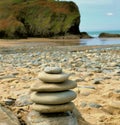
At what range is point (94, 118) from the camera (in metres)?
5.31

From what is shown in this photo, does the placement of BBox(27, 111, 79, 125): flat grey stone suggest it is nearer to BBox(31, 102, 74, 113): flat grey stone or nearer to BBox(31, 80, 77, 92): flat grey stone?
BBox(31, 102, 74, 113): flat grey stone

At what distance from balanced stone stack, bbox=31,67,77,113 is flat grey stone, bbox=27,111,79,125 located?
0.08 meters

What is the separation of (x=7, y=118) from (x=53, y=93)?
59 centimetres

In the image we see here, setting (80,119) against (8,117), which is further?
(80,119)

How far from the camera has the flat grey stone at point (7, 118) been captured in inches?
171

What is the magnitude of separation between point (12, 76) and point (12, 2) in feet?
156

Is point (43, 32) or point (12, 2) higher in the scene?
point (12, 2)

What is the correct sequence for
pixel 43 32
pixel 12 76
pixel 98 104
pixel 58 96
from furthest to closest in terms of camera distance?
pixel 43 32, pixel 12 76, pixel 98 104, pixel 58 96

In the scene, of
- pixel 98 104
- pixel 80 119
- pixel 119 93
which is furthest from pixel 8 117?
pixel 119 93

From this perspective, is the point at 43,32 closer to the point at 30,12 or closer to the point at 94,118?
the point at 30,12

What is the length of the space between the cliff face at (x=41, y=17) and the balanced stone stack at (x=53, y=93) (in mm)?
44210

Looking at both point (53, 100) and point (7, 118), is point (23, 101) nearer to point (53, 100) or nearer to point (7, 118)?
point (7, 118)

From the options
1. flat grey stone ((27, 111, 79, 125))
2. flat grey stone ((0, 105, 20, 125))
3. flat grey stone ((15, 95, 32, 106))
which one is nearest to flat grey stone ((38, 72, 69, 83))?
flat grey stone ((27, 111, 79, 125))

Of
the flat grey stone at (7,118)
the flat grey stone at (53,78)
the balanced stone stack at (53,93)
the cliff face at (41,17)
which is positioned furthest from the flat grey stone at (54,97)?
the cliff face at (41,17)
